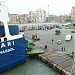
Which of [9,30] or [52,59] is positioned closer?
[9,30]

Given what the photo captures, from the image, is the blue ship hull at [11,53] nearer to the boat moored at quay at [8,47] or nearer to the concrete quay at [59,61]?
the boat moored at quay at [8,47]

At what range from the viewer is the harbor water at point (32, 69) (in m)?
28.5

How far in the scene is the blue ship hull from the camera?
1080 inches

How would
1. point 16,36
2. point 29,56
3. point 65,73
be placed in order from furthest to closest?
1. point 29,56
2. point 16,36
3. point 65,73

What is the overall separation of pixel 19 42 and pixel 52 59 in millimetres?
6411

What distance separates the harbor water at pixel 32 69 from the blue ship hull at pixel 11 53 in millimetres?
777

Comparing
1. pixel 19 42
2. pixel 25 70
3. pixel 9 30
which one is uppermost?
pixel 9 30

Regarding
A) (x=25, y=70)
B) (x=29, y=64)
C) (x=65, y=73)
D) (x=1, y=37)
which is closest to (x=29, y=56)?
(x=29, y=64)

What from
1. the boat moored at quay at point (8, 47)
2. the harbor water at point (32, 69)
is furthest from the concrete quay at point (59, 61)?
the boat moored at quay at point (8, 47)

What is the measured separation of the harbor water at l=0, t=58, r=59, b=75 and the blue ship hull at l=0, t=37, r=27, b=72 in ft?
2.55

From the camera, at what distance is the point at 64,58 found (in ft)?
107

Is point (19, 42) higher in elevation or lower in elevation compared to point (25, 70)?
higher

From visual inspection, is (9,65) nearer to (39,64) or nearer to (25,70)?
(25,70)

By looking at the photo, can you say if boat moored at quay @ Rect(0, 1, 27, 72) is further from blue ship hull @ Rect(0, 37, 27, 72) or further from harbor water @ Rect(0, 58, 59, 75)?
harbor water @ Rect(0, 58, 59, 75)
